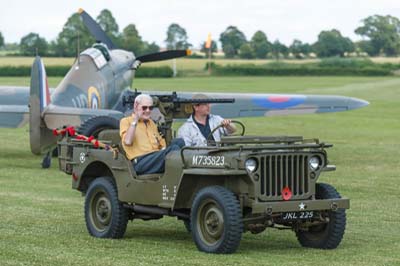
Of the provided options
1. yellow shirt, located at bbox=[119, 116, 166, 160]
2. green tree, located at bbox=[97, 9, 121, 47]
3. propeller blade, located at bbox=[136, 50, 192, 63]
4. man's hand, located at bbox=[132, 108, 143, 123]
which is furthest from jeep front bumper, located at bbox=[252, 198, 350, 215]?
green tree, located at bbox=[97, 9, 121, 47]

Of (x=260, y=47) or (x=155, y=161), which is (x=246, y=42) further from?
(x=155, y=161)

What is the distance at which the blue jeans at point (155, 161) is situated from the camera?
1002 centimetres

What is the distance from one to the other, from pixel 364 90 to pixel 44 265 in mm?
48539

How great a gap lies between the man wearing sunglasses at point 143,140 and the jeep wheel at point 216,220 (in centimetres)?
77

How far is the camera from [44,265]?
868 centimetres

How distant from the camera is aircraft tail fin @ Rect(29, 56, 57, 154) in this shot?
1872cm

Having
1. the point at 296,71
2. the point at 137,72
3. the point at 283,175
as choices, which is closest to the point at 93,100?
the point at 283,175

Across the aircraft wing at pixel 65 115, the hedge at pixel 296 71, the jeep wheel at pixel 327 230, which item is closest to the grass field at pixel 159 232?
the jeep wheel at pixel 327 230

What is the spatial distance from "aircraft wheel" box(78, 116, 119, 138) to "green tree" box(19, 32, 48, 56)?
79.0 m

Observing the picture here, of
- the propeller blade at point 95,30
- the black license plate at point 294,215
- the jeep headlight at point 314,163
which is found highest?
the propeller blade at point 95,30

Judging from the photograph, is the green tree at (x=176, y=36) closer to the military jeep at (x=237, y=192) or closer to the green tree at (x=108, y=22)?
the green tree at (x=108, y=22)

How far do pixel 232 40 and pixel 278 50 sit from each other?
10180mm

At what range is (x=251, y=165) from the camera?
918 cm

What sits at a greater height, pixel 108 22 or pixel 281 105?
pixel 108 22
